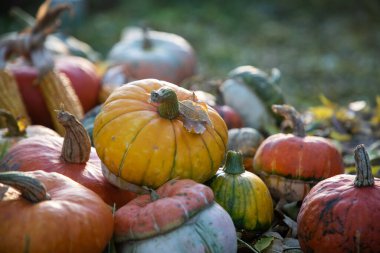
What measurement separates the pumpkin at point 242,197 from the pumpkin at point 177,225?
32cm

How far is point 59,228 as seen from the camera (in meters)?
1.83

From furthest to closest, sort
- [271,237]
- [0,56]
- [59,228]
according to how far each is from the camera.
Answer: [0,56] < [271,237] < [59,228]

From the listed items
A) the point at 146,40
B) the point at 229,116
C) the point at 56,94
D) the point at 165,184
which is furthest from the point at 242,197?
the point at 146,40

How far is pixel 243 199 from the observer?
2.39 metres

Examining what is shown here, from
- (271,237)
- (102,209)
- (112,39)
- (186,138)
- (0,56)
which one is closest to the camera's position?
(102,209)

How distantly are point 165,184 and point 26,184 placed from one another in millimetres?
538

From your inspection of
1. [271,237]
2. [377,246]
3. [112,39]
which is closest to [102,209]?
[271,237]

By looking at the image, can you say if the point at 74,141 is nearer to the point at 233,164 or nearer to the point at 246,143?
the point at 233,164

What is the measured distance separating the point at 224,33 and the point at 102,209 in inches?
338

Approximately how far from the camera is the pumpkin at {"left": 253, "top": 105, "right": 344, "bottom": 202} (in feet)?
9.14

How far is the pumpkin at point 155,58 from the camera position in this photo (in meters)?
4.86

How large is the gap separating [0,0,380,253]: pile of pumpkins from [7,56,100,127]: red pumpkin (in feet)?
2.69

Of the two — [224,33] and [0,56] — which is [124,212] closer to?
[0,56]

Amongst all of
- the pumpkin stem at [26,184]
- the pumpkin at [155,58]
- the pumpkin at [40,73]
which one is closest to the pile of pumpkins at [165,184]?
the pumpkin stem at [26,184]
